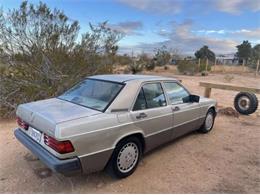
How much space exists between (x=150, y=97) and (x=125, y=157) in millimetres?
1050

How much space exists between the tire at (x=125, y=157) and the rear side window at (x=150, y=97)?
0.53 meters

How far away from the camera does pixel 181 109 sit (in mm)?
4074

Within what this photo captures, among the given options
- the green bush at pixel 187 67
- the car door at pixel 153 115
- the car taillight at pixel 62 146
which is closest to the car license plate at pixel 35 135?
the car taillight at pixel 62 146

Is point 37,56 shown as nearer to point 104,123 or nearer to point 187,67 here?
point 104,123

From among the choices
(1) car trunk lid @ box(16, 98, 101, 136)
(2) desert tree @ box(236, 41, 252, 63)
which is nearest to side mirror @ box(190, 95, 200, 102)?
(1) car trunk lid @ box(16, 98, 101, 136)

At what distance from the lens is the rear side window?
11.0 ft

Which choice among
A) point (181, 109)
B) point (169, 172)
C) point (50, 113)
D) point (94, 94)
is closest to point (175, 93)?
point (181, 109)

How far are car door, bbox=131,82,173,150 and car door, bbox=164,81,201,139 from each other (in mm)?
160

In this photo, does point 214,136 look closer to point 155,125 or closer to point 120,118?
point 155,125

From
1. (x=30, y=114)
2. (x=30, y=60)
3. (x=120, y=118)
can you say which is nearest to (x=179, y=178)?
(x=120, y=118)

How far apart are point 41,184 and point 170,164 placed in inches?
79.0

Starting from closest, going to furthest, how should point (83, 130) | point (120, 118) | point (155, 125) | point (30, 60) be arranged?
1. point (83, 130)
2. point (120, 118)
3. point (155, 125)
4. point (30, 60)

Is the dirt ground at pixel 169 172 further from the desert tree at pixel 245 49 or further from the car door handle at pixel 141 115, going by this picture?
the desert tree at pixel 245 49

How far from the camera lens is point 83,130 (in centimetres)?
259
